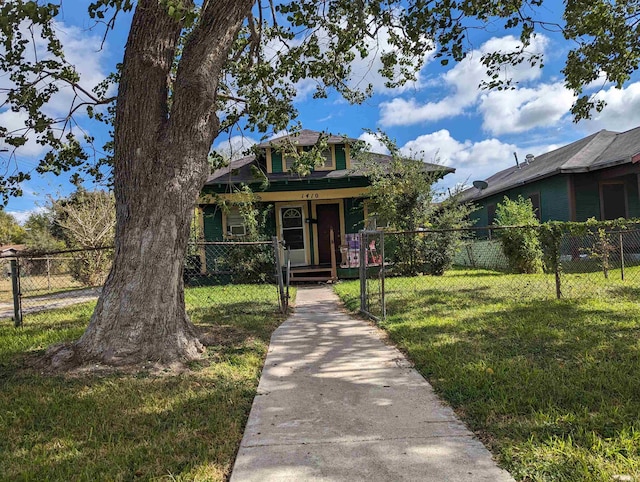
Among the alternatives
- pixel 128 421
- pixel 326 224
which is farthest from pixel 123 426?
pixel 326 224

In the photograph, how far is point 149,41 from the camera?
4.74m

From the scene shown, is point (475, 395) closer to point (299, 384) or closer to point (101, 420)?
point (299, 384)

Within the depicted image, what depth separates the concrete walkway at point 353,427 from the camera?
7.97ft

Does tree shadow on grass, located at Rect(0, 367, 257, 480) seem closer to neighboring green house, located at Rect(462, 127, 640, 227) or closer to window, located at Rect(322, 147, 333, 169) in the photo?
window, located at Rect(322, 147, 333, 169)

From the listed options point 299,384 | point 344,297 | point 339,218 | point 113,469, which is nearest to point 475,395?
point 299,384

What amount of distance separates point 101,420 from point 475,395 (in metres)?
2.86

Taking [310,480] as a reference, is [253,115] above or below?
above

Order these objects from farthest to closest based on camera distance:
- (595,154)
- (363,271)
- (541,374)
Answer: (595,154) → (363,271) → (541,374)

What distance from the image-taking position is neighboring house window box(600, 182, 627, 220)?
14969mm

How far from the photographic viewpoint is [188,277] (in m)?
14.3

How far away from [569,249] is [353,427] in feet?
42.0

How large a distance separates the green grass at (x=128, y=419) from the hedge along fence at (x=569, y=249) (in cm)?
556

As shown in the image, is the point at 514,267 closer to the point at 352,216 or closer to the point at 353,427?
the point at 352,216

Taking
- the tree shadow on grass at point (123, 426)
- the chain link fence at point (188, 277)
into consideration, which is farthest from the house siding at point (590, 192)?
the tree shadow on grass at point (123, 426)
